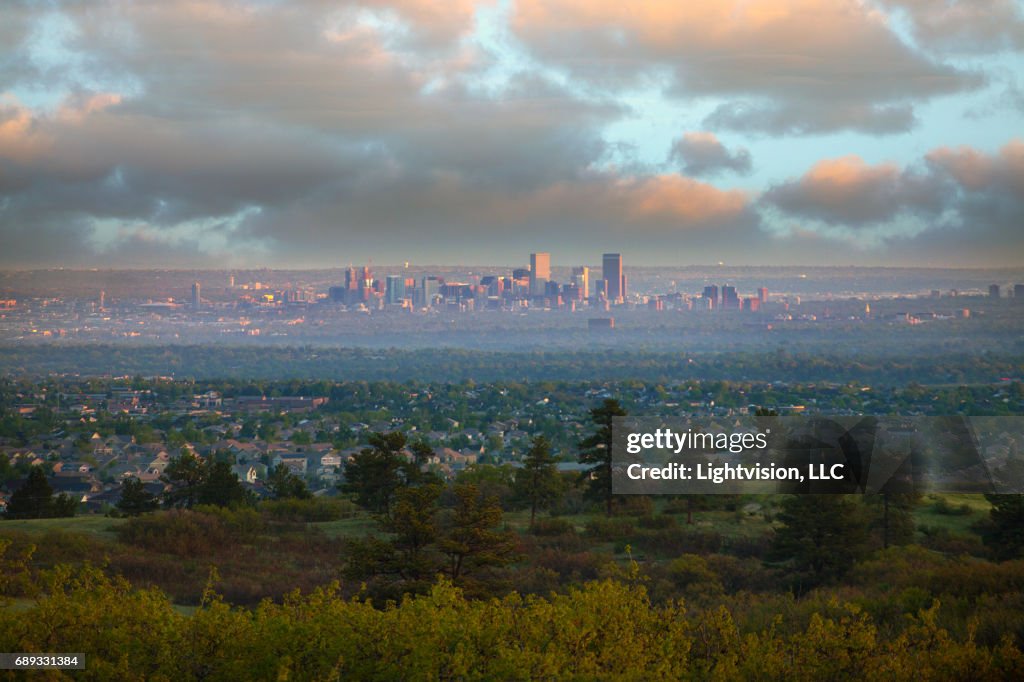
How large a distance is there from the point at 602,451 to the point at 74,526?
14880 mm

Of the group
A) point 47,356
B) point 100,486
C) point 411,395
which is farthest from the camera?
point 47,356

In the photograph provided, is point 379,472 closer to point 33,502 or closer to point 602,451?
point 602,451

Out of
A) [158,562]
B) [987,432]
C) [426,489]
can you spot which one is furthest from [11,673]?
[987,432]

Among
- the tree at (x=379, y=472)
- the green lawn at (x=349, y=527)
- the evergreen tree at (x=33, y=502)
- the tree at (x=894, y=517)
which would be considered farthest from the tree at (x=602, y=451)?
the evergreen tree at (x=33, y=502)

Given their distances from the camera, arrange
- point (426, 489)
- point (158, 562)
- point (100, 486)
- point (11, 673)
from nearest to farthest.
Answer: point (11, 673), point (426, 489), point (158, 562), point (100, 486)

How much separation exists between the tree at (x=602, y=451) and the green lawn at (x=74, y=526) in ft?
43.5

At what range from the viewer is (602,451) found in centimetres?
3119

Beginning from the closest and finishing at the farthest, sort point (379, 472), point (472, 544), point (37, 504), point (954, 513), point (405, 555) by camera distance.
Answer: point (405, 555) < point (472, 544) < point (954, 513) < point (379, 472) < point (37, 504)

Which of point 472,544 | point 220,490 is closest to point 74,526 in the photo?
point 220,490

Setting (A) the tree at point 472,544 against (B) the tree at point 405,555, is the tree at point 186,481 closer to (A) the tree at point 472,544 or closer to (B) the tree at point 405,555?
(B) the tree at point 405,555

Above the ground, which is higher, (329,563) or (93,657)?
(93,657)

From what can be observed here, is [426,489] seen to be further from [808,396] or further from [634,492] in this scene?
[808,396]

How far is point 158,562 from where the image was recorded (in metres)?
23.4

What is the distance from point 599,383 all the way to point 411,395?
25.2 m
